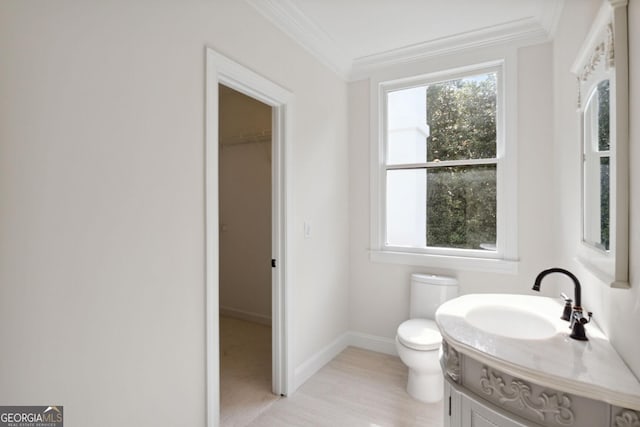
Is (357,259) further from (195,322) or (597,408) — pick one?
(597,408)

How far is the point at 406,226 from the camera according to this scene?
9.73 ft

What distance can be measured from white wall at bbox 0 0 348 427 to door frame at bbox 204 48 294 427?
0.05m

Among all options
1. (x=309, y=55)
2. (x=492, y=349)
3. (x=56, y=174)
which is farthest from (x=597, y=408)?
(x=309, y=55)

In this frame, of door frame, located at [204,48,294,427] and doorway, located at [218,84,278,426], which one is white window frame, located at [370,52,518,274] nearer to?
door frame, located at [204,48,294,427]

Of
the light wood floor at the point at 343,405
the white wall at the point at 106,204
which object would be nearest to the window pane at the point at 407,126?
the white wall at the point at 106,204

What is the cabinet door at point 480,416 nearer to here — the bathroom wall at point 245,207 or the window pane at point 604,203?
the window pane at point 604,203

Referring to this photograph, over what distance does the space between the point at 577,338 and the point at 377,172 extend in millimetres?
2054

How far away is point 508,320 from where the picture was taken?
1517mm

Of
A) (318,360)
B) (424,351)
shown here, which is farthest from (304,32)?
(318,360)

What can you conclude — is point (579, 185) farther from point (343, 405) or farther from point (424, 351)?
point (343, 405)

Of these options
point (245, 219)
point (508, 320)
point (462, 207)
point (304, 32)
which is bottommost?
point (508, 320)

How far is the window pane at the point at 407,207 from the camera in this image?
2889 mm

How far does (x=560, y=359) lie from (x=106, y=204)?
65.5 inches

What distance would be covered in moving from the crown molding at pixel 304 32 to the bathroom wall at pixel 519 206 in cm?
37
